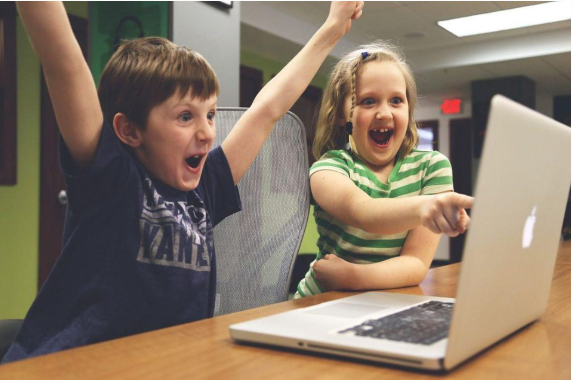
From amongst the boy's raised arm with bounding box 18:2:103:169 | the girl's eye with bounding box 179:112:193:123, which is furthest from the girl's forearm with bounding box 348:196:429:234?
the boy's raised arm with bounding box 18:2:103:169

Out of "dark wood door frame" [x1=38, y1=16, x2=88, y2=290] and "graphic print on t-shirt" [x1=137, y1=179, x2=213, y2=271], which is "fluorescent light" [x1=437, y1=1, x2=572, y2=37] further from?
"graphic print on t-shirt" [x1=137, y1=179, x2=213, y2=271]

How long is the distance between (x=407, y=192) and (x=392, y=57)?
316mm

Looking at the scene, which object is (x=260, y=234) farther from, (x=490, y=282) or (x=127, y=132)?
(x=490, y=282)

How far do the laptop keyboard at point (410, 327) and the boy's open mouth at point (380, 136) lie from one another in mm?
601

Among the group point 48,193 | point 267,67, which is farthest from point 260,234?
point 267,67

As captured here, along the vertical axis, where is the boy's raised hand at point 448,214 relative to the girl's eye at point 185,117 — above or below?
below

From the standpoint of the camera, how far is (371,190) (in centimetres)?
117

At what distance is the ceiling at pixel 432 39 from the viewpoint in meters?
4.77

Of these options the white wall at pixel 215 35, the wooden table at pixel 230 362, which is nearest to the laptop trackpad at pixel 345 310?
the wooden table at pixel 230 362

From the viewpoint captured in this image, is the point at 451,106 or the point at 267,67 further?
the point at 451,106

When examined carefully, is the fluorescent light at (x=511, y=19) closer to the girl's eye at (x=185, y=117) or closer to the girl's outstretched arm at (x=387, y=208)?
the girl's outstretched arm at (x=387, y=208)

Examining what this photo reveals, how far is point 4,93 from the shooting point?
11.0 feet

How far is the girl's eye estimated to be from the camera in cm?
91

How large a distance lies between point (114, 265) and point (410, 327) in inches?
18.4
